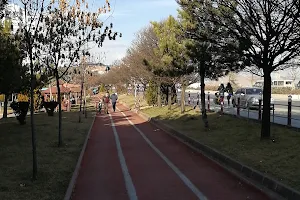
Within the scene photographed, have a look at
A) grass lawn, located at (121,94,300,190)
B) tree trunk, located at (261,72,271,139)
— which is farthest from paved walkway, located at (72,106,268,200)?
tree trunk, located at (261,72,271,139)

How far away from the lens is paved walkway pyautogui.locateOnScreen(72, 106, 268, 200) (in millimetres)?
7266

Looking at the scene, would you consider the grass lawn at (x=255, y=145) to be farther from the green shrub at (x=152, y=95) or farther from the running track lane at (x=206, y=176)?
the green shrub at (x=152, y=95)

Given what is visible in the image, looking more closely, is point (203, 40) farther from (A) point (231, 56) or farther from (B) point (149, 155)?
(B) point (149, 155)

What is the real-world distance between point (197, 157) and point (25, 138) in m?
6.91

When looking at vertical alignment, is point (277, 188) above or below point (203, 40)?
below

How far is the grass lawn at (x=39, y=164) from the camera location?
725 cm

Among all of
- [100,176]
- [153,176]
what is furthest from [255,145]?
[100,176]

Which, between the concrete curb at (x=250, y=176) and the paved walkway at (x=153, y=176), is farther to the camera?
the paved walkway at (x=153, y=176)

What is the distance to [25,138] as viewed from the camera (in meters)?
14.9

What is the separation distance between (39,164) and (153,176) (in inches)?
119

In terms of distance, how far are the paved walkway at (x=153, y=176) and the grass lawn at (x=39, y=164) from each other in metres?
0.40

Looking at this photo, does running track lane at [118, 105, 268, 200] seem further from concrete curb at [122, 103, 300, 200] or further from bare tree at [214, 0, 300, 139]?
bare tree at [214, 0, 300, 139]

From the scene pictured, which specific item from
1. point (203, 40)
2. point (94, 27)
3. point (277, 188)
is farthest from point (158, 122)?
point (277, 188)

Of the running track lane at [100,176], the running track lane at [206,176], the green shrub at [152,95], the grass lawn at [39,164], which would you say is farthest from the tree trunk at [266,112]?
the green shrub at [152,95]
